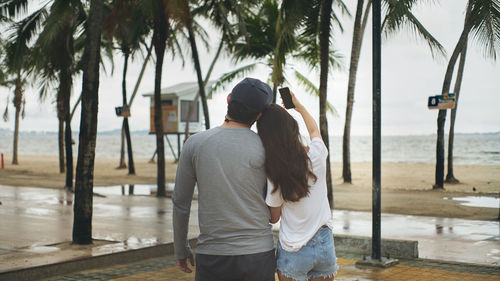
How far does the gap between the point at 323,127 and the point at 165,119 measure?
86.9ft

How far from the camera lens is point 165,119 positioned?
39.7m

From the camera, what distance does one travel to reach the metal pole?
7362 millimetres

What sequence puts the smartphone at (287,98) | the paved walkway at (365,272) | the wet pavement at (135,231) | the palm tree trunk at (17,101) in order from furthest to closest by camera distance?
1. the palm tree trunk at (17,101)
2. the wet pavement at (135,231)
3. the paved walkway at (365,272)
4. the smartphone at (287,98)

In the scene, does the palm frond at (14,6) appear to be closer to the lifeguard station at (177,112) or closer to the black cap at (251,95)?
the black cap at (251,95)

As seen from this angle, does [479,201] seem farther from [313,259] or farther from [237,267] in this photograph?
[237,267]

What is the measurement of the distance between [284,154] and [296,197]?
0.22 meters

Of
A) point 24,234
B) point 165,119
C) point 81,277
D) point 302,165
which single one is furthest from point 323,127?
point 165,119

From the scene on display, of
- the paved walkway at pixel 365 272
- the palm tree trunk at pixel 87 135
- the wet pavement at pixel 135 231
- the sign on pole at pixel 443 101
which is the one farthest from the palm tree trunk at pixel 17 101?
the paved walkway at pixel 365 272

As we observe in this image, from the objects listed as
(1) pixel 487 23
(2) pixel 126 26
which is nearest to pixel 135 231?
(1) pixel 487 23

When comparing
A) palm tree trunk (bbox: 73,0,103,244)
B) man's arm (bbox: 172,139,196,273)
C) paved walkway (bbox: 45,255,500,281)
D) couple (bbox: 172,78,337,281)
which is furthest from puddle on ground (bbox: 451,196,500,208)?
man's arm (bbox: 172,139,196,273)

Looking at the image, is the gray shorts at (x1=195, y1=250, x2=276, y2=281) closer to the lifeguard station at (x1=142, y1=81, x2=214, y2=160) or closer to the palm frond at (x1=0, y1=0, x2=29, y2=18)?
the palm frond at (x1=0, y1=0, x2=29, y2=18)

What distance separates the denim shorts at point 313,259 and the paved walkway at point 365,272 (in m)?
3.70

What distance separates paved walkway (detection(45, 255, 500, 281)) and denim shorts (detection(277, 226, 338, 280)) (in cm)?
370

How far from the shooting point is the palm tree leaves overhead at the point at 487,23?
9350 millimetres
